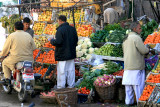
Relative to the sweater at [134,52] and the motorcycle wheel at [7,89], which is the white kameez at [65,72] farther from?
the sweater at [134,52]

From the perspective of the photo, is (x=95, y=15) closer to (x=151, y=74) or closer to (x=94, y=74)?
(x=94, y=74)

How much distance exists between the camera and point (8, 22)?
510 inches

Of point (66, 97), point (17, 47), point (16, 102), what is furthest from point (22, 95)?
point (66, 97)

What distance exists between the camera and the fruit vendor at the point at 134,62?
7504 millimetres

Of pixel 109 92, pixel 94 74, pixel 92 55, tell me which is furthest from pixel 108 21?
pixel 109 92

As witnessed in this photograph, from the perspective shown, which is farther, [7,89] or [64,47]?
[7,89]

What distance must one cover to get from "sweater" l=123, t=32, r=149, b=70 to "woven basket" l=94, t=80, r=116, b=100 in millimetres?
783

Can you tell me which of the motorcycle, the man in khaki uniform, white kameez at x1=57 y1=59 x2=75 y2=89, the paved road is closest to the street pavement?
the paved road

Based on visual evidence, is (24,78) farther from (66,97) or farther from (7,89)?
(7,89)

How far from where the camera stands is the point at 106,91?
810 centimetres

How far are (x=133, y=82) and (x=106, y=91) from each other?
800mm

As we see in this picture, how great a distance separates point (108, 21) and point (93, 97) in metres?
6.46

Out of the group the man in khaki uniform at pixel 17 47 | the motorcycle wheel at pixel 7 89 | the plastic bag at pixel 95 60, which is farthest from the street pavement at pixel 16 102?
the plastic bag at pixel 95 60

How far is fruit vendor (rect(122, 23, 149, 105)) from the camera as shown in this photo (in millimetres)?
7504
